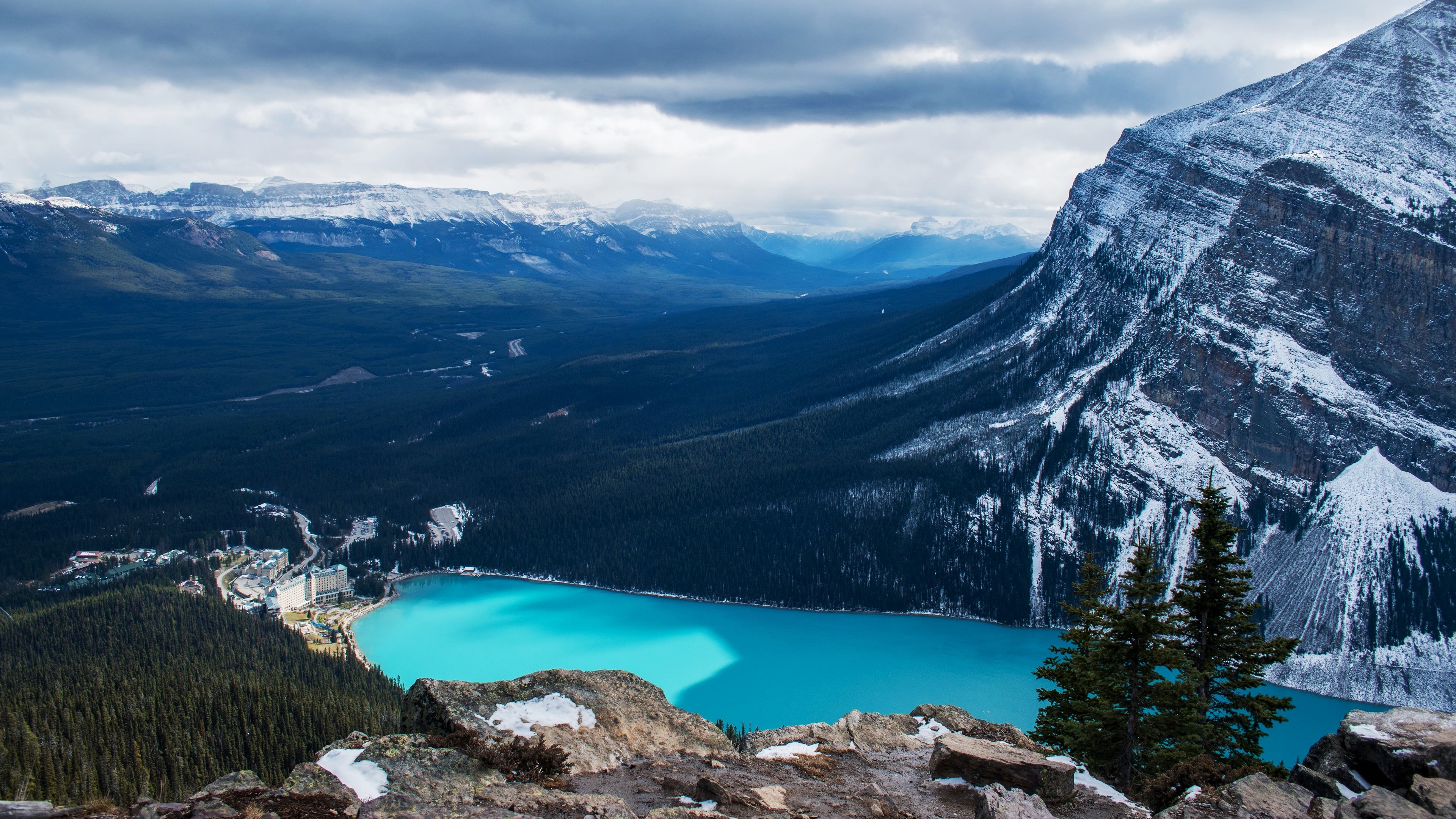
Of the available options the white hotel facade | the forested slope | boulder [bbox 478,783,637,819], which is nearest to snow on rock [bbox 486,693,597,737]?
boulder [bbox 478,783,637,819]

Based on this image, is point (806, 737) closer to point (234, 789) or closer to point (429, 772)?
point (429, 772)

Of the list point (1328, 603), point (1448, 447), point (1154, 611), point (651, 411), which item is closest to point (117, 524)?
point (651, 411)

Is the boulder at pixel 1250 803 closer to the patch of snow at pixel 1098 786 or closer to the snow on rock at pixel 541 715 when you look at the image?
the patch of snow at pixel 1098 786

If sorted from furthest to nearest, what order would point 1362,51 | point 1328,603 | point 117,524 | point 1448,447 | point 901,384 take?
point 901,384
point 1362,51
point 117,524
point 1448,447
point 1328,603

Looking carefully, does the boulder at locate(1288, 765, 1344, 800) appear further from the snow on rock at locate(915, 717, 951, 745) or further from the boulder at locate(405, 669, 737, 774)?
the boulder at locate(405, 669, 737, 774)

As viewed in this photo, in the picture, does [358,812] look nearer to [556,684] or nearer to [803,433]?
[556,684]

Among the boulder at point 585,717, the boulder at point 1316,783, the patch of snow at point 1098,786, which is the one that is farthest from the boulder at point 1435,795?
the boulder at point 585,717

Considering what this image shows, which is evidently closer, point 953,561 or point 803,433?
point 953,561
